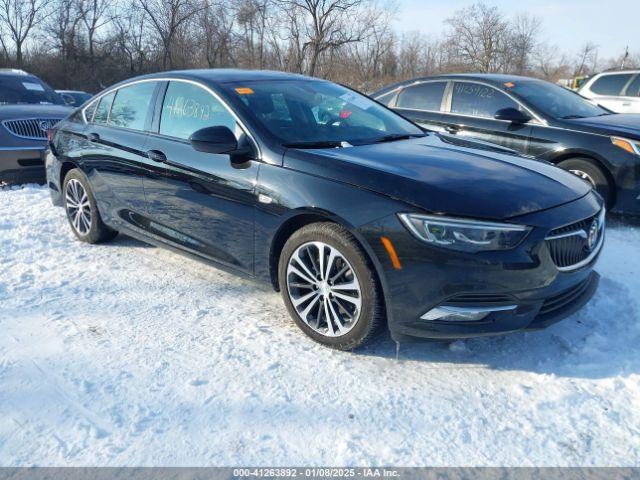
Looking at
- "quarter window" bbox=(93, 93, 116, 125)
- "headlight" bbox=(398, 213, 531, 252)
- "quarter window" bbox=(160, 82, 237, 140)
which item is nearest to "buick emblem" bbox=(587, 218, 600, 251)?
"headlight" bbox=(398, 213, 531, 252)

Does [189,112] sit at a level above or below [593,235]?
above

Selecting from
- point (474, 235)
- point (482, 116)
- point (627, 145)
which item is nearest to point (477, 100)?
point (482, 116)

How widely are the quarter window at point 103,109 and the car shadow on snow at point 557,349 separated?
324 cm

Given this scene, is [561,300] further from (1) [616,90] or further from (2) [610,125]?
(1) [616,90]

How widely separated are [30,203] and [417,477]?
19.4 ft

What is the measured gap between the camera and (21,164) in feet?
23.2

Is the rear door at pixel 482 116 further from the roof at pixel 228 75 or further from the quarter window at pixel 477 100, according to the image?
the roof at pixel 228 75

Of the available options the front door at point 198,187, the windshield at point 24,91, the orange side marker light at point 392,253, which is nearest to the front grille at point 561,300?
the orange side marker light at point 392,253

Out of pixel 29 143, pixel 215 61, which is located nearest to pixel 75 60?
pixel 215 61

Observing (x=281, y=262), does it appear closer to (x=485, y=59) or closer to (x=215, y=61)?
(x=215, y=61)

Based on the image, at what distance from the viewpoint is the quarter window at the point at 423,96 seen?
656 cm

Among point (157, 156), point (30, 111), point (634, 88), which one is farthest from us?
point (634, 88)

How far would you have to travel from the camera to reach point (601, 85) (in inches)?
423

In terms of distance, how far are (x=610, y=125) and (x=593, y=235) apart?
3.13 metres
